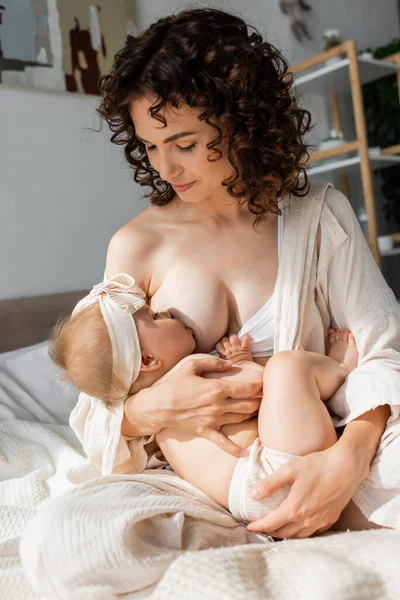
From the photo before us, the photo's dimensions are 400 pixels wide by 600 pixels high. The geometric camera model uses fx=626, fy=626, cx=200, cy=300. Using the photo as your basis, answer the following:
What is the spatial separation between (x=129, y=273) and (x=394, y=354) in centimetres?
56

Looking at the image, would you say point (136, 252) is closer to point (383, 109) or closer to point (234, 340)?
point (234, 340)

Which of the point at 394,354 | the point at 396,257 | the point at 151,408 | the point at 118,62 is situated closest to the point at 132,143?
the point at 118,62

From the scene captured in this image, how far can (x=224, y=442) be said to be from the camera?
3.43 feet

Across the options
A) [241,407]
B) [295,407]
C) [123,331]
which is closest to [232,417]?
[241,407]

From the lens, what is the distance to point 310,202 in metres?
1.32

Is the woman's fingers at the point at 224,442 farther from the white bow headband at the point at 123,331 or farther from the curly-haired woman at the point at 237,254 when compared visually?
the white bow headband at the point at 123,331

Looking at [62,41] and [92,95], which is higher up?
[62,41]

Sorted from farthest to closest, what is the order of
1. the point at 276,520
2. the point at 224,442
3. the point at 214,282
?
the point at 214,282
the point at 224,442
the point at 276,520

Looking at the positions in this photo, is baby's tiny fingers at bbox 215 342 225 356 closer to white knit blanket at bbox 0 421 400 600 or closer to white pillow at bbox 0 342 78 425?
white knit blanket at bbox 0 421 400 600

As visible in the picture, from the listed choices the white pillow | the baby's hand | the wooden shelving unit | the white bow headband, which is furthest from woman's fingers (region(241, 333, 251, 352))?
the wooden shelving unit

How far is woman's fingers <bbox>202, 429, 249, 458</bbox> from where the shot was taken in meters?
1.03

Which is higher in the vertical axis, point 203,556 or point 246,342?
point 246,342

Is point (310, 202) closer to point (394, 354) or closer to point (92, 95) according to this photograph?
point (394, 354)

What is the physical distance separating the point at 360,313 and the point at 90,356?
53cm
